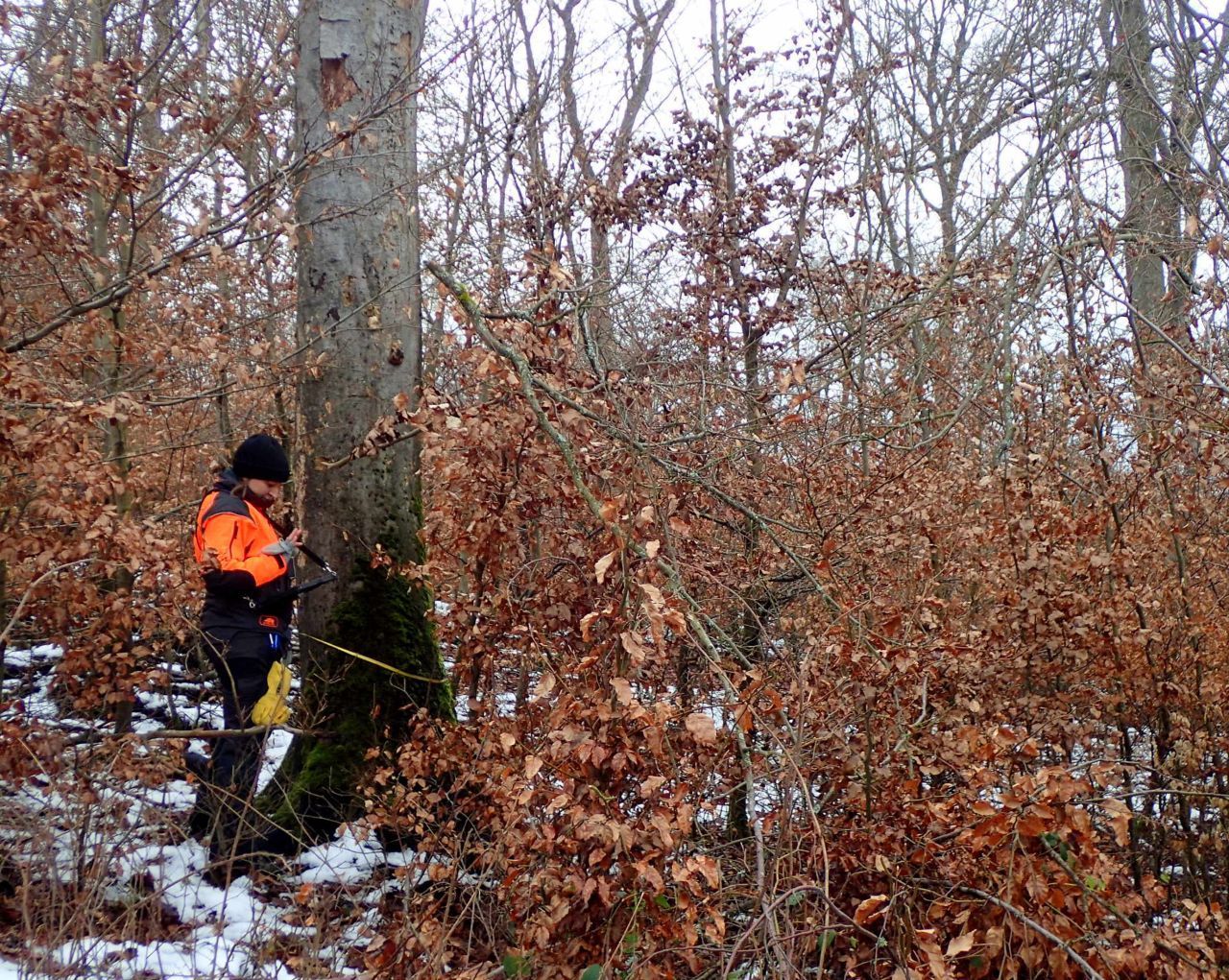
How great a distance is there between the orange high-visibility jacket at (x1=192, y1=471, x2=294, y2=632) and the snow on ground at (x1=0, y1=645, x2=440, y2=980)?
89 cm

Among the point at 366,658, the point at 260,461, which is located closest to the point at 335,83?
the point at 260,461

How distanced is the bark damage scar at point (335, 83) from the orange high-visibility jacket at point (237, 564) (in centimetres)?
199

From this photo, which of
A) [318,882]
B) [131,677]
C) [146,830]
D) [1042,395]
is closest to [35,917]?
[146,830]

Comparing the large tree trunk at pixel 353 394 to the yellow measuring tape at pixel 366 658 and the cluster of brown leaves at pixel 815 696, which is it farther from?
the cluster of brown leaves at pixel 815 696

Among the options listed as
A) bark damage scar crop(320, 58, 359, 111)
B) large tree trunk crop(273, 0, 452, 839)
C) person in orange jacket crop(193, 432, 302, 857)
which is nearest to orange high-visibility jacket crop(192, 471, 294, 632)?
person in orange jacket crop(193, 432, 302, 857)

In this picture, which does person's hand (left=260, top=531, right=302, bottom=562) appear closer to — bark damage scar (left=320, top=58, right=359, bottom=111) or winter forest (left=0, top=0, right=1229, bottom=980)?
winter forest (left=0, top=0, right=1229, bottom=980)

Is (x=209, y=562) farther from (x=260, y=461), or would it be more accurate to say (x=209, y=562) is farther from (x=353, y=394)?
(x=353, y=394)

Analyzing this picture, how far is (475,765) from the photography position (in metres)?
3.85

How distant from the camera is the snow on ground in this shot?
2.96m

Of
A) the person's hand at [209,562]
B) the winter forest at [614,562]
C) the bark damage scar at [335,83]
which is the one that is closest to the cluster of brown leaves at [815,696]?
the winter forest at [614,562]

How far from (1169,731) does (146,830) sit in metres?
4.72

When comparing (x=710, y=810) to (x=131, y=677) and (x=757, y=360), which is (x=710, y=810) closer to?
(x=131, y=677)

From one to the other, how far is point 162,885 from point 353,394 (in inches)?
93.0

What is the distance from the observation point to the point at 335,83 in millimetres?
4922
